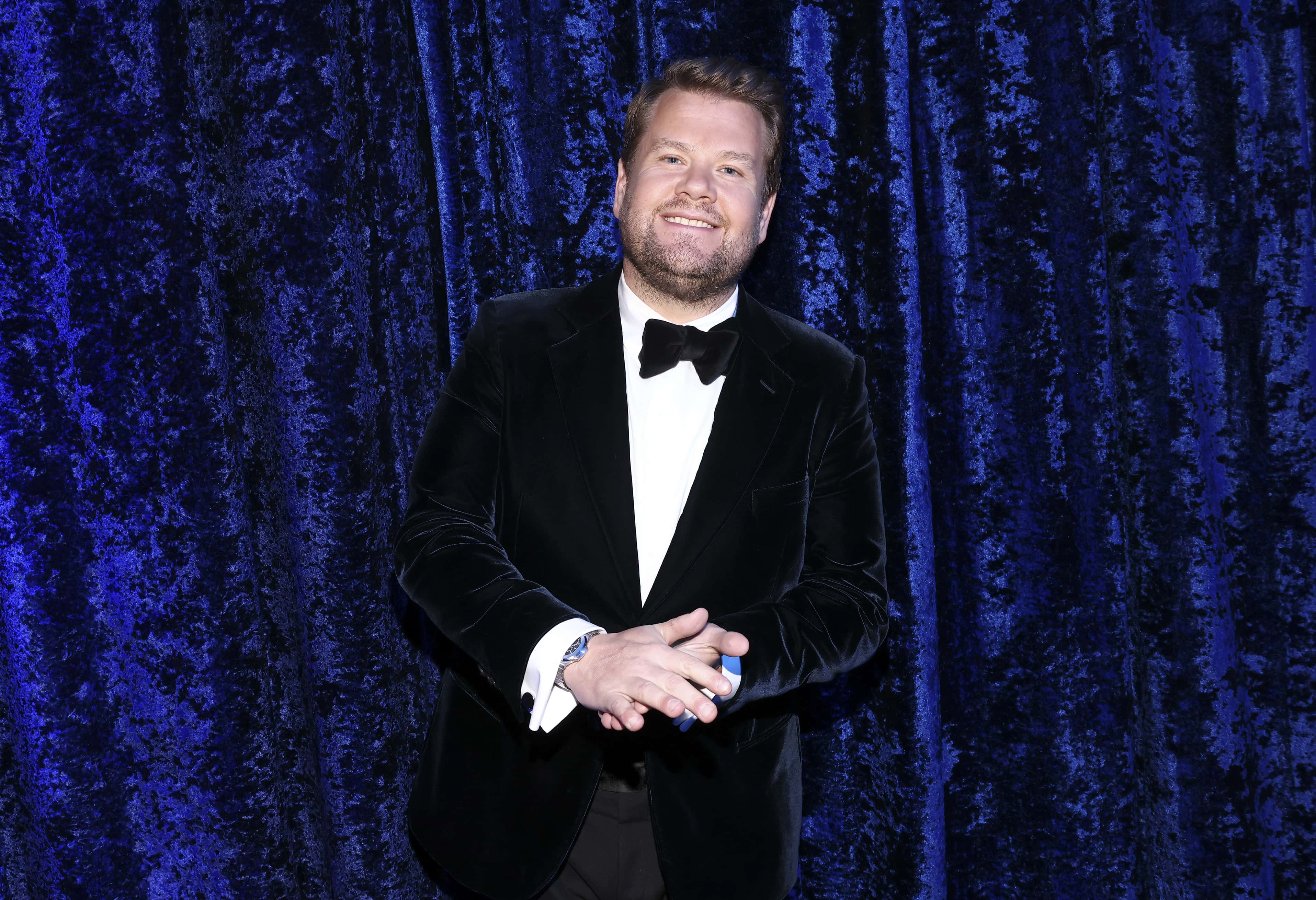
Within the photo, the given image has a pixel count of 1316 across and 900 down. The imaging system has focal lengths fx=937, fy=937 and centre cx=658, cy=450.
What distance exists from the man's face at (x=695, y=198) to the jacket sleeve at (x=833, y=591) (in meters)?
0.28

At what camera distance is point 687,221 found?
1365mm

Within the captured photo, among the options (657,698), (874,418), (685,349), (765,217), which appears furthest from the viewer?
(874,418)

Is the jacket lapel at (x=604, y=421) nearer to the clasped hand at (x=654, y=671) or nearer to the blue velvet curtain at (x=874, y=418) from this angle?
Answer: the clasped hand at (x=654, y=671)

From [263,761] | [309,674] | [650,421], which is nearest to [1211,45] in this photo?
[650,421]

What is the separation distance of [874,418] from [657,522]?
30.7 inches

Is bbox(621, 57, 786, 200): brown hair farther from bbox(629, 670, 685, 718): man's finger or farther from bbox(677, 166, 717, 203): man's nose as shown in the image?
bbox(629, 670, 685, 718): man's finger

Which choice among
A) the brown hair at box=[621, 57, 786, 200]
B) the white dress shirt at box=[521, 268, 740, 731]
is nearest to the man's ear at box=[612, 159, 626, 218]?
the brown hair at box=[621, 57, 786, 200]

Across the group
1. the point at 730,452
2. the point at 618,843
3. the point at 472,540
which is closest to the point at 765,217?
the point at 730,452

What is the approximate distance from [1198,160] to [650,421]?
4.35 ft

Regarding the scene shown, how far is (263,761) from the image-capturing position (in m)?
1.75

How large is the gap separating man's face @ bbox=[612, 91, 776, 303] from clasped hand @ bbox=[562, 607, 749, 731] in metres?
0.54

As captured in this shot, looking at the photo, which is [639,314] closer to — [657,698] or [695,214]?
[695,214]

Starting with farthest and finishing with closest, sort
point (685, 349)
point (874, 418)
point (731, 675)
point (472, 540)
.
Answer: point (874, 418) < point (685, 349) < point (472, 540) < point (731, 675)

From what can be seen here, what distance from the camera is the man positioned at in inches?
50.1
